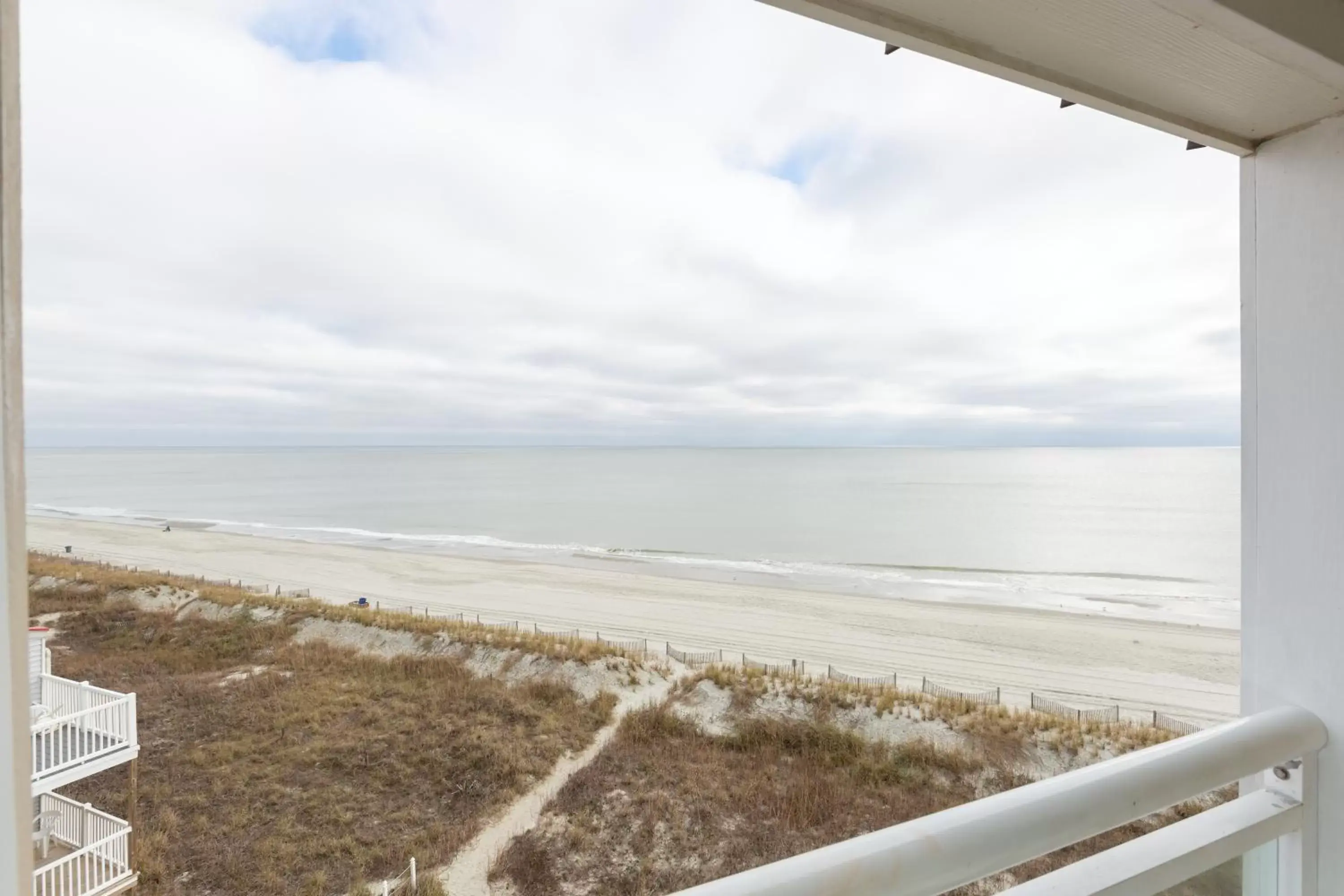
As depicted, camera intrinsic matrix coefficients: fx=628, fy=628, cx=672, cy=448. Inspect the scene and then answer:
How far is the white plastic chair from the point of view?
6.23ft

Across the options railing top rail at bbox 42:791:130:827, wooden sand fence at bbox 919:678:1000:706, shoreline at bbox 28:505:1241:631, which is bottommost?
shoreline at bbox 28:505:1241:631

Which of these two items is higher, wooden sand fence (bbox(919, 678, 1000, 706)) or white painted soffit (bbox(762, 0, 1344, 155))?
white painted soffit (bbox(762, 0, 1344, 155))

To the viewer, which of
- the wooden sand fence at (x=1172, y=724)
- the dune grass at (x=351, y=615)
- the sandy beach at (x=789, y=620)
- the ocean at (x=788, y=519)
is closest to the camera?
the dune grass at (x=351, y=615)

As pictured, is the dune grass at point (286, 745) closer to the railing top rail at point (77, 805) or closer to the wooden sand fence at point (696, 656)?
the railing top rail at point (77, 805)

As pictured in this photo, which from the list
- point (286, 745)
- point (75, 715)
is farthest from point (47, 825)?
point (286, 745)

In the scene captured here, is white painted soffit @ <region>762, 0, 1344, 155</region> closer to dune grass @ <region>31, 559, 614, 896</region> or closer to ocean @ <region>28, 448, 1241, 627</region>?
ocean @ <region>28, 448, 1241, 627</region>

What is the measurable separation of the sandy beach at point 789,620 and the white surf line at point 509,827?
3256mm

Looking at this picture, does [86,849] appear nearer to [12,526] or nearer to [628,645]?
[12,526]

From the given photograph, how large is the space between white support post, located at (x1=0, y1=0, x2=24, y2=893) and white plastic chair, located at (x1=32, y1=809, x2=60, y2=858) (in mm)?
2458

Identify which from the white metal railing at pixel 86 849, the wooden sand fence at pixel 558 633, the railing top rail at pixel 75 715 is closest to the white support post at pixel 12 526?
the railing top rail at pixel 75 715

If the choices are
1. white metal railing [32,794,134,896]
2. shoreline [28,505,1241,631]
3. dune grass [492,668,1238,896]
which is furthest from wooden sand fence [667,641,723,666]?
shoreline [28,505,1241,631]

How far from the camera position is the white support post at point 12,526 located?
0.86ft

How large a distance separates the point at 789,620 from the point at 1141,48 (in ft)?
27.7

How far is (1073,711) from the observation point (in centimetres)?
492
